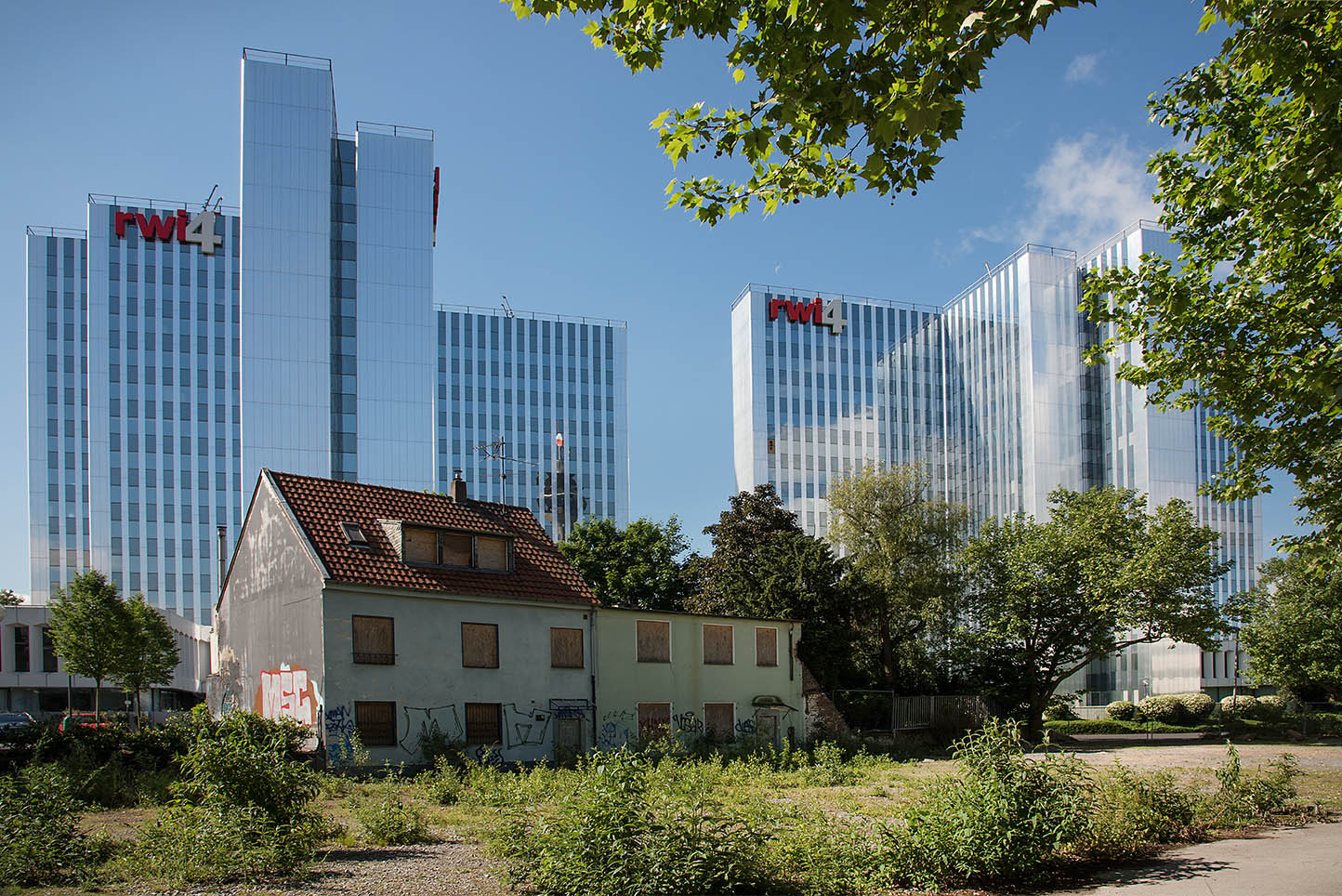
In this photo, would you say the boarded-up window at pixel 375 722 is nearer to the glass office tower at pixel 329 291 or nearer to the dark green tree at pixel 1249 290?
the dark green tree at pixel 1249 290

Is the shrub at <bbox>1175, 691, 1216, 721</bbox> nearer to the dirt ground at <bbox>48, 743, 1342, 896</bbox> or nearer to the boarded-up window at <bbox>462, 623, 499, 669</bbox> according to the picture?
the dirt ground at <bbox>48, 743, 1342, 896</bbox>

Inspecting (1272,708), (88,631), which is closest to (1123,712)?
(1272,708)

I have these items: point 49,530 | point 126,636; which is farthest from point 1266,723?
point 49,530

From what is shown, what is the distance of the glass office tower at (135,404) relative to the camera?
100 meters

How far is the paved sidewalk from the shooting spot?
31.5 ft

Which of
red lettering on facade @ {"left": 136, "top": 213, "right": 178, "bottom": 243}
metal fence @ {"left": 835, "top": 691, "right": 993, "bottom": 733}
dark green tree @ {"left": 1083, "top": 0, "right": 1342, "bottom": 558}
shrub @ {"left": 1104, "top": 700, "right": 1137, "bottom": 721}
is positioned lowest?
shrub @ {"left": 1104, "top": 700, "right": 1137, "bottom": 721}

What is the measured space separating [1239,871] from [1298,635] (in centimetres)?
4325

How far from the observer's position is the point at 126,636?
Result: 44656mm

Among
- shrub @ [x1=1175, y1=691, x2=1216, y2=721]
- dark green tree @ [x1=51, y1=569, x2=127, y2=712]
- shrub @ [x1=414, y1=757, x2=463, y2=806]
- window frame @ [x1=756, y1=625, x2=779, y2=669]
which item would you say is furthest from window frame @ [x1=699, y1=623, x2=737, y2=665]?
shrub @ [x1=1175, y1=691, x2=1216, y2=721]

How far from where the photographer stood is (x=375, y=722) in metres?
26.1

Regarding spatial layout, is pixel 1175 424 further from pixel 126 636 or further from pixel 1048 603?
pixel 126 636

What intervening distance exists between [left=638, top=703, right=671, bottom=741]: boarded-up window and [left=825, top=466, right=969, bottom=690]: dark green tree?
15.4m

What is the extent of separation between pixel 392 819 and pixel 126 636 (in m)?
37.3

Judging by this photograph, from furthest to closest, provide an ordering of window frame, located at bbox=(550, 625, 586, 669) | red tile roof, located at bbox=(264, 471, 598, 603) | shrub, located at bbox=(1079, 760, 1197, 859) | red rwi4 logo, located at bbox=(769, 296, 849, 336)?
red rwi4 logo, located at bbox=(769, 296, 849, 336) → window frame, located at bbox=(550, 625, 586, 669) → red tile roof, located at bbox=(264, 471, 598, 603) → shrub, located at bbox=(1079, 760, 1197, 859)
